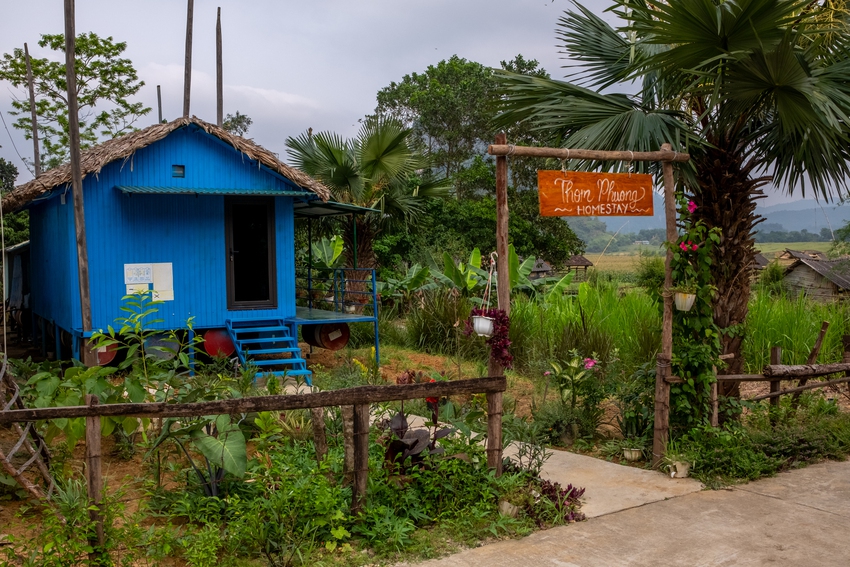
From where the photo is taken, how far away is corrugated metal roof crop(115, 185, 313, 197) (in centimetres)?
1072

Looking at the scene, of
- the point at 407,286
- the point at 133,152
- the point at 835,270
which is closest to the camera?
the point at 133,152

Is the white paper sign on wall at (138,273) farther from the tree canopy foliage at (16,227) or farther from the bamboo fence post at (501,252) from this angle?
the tree canopy foliage at (16,227)

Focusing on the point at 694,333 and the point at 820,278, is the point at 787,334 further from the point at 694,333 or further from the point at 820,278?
the point at 820,278

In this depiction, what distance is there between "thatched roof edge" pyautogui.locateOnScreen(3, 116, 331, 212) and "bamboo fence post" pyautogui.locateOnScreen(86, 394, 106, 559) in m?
7.12

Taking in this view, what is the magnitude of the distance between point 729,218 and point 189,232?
7.94m

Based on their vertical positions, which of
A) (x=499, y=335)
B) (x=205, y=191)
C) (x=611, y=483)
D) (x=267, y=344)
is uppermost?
(x=205, y=191)

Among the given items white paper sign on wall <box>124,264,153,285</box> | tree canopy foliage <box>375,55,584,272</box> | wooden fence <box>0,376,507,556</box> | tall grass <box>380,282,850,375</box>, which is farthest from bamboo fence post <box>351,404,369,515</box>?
tree canopy foliage <box>375,55,584,272</box>

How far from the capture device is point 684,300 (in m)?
6.22

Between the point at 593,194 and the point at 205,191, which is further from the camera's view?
the point at 205,191

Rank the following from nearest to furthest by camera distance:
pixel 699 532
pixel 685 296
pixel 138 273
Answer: pixel 699 532 → pixel 685 296 → pixel 138 273

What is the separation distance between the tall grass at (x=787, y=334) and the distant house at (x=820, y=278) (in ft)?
17.5

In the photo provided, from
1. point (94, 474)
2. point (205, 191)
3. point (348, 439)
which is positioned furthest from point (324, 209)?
point (94, 474)

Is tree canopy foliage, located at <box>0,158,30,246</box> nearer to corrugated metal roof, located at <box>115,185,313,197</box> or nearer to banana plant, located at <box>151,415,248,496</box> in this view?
corrugated metal roof, located at <box>115,185,313,197</box>

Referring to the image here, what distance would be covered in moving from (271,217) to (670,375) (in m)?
7.64
